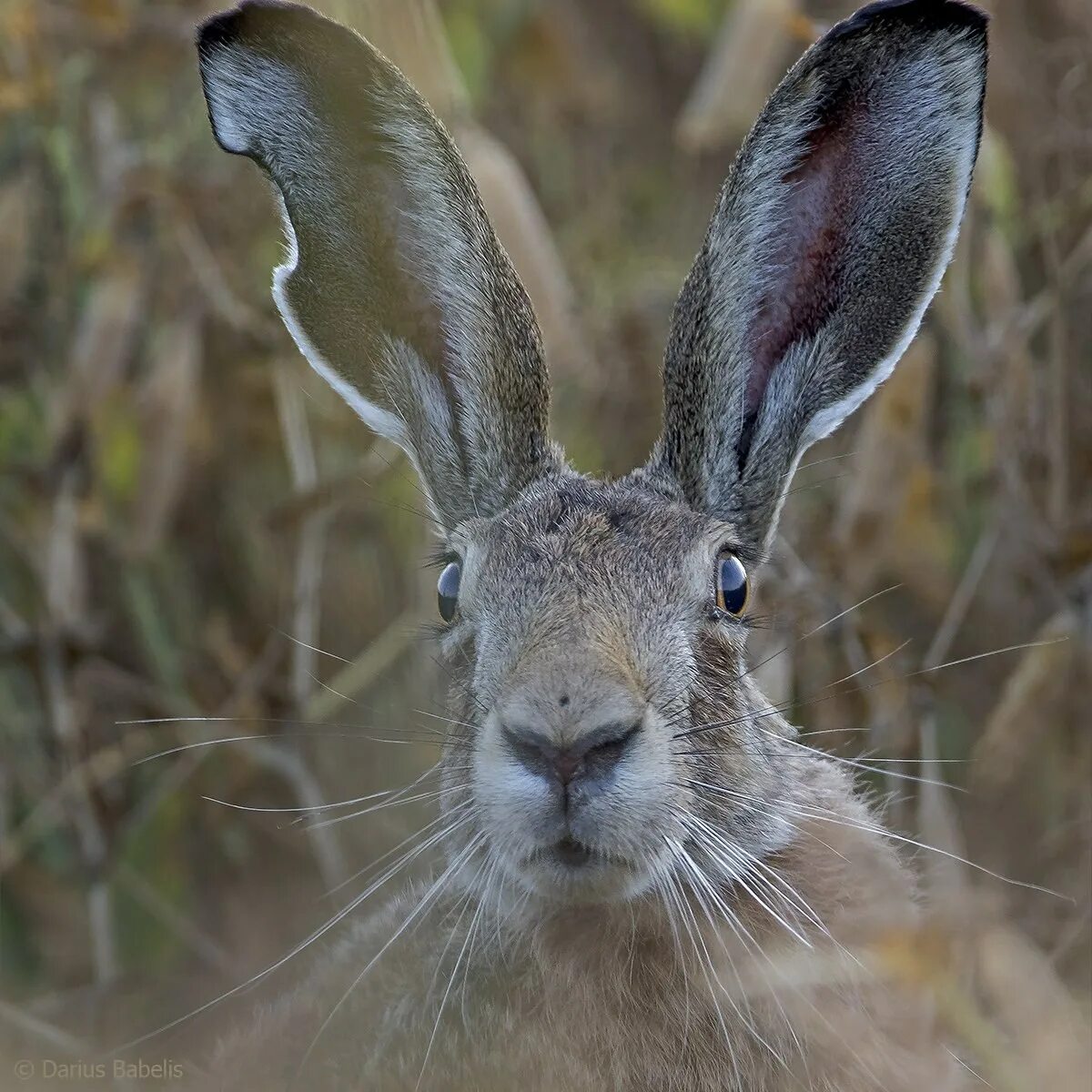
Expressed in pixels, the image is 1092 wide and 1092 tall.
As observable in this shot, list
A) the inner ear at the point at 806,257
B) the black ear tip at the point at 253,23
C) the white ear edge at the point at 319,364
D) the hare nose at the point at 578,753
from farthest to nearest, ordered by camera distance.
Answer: the white ear edge at the point at 319,364 < the inner ear at the point at 806,257 < the black ear tip at the point at 253,23 < the hare nose at the point at 578,753

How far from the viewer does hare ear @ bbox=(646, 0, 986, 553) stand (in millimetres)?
4098

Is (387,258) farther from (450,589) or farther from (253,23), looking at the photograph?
(450,589)

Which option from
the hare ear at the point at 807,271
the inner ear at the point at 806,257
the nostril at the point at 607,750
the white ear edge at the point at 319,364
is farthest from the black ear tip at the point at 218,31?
the nostril at the point at 607,750

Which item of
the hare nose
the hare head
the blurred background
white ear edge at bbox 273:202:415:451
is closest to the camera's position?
the hare nose

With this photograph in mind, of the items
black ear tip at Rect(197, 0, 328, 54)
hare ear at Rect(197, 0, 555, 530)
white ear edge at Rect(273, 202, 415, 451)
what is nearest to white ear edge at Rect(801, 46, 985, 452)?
hare ear at Rect(197, 0, 555, 530)

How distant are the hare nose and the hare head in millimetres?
11

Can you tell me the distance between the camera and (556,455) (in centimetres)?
459

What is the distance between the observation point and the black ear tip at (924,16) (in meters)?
3.88

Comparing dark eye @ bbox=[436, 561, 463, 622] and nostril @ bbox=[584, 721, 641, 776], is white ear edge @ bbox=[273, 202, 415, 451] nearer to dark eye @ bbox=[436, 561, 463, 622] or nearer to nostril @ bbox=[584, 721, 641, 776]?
dark eye @ bbox=[436, 561, 463, 622]

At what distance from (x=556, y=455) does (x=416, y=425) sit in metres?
0.34

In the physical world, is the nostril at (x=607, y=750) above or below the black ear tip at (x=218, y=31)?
below

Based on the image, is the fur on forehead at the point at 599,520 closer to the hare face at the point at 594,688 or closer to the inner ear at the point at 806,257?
the hare face at the point at 594,688

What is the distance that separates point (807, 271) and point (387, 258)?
0.99 m

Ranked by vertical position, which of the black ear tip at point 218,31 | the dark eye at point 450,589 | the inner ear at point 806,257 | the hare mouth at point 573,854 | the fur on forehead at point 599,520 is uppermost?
the black ear tip at point 218,31
